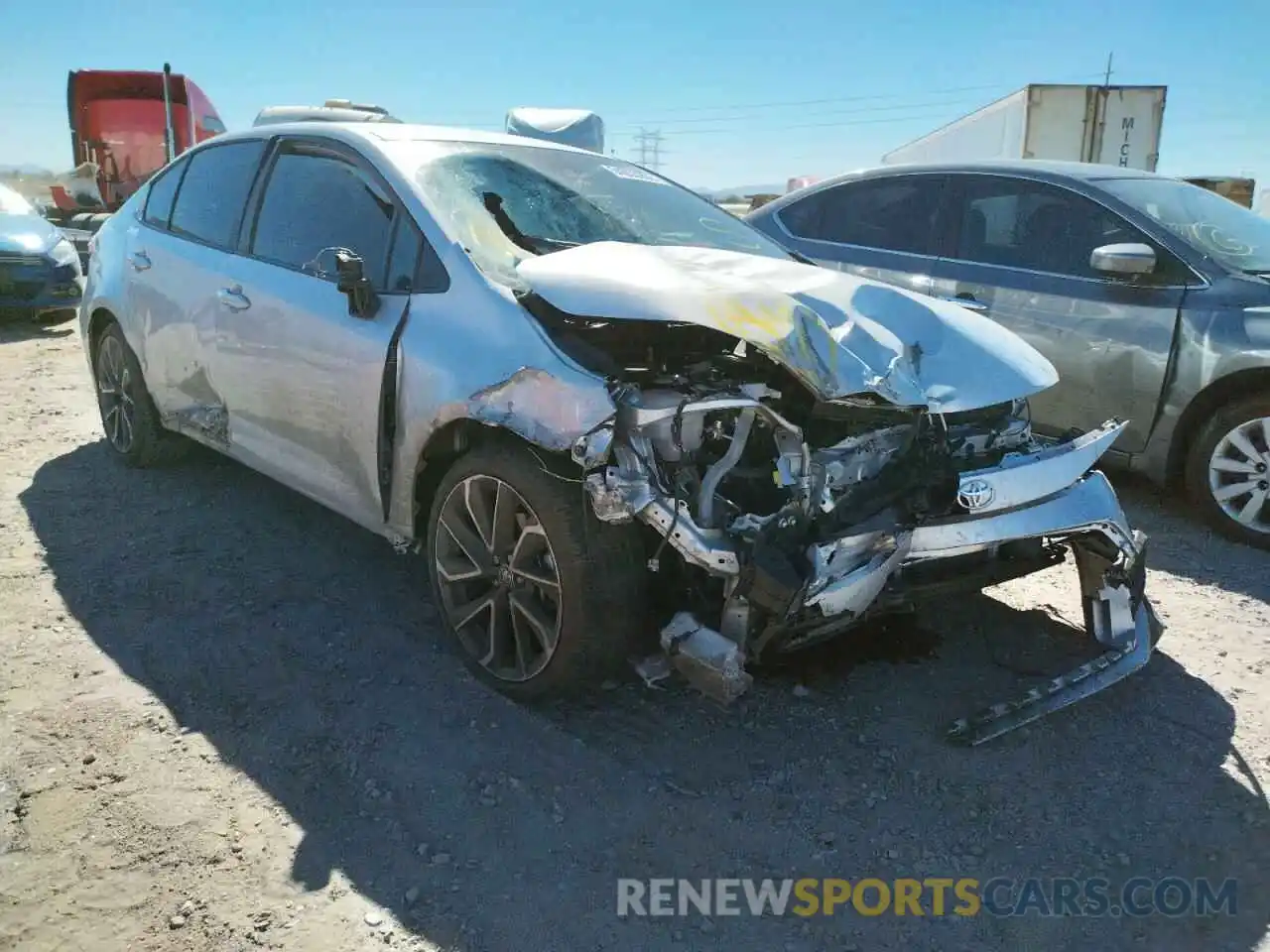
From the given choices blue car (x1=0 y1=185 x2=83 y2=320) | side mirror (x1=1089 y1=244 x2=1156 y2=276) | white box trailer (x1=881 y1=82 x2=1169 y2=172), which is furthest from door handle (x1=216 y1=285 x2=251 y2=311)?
white box trailer (x1=881 y1=82 x2=1169 y2=172)

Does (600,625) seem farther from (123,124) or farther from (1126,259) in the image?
(123,124)

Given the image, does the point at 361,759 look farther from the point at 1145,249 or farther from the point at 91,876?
the point at 1145,249

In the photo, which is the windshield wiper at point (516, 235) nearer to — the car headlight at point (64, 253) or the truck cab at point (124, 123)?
the car headlight at point (64, 253)

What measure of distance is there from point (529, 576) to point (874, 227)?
3.96 metres

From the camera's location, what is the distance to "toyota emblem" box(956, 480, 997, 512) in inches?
108

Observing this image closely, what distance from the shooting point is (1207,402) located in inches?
184

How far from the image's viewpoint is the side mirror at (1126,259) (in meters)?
4.65

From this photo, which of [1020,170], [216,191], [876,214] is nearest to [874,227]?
[876,214]

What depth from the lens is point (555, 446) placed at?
8.73ft

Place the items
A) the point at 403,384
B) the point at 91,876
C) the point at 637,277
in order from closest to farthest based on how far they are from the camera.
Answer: the point at 91,876 → the point at 637,277 → the point at 403,384

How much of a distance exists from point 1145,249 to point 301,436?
156 inches

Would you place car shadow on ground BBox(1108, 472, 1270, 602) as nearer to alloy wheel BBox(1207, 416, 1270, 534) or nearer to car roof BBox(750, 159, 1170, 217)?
alloy wheel BBox(1207, 416, 1270, 534)

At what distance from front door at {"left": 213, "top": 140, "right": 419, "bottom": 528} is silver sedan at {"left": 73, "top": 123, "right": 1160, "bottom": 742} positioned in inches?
0.5

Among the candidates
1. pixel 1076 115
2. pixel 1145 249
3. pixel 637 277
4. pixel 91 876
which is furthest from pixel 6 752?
pixel 1076 115
